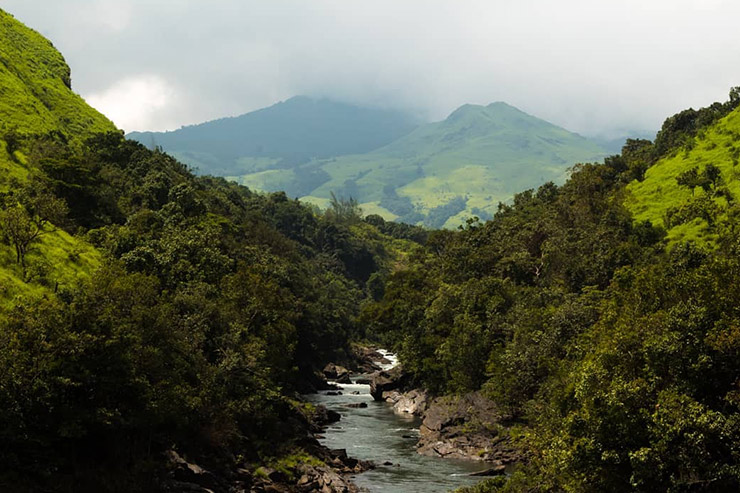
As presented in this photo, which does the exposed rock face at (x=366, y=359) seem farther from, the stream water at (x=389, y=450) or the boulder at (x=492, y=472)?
the boulder at (x=492, y=472)

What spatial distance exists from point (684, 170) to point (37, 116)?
102819 mm

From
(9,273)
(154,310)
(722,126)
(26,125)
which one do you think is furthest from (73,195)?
(722,126)

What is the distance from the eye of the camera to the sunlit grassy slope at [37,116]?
2333 inches

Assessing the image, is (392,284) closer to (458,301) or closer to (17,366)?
(458,301)

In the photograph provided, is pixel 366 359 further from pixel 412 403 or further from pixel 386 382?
pixel 412 403

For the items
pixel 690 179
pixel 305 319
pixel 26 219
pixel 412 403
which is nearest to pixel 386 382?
pixel 412 403

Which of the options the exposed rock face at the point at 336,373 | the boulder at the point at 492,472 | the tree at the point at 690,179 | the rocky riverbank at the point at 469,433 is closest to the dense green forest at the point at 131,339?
the rocky riverbank at the point at 469,433

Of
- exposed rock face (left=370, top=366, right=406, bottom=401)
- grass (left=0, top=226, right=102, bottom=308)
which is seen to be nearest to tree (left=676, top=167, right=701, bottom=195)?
exposed rock face (left=370, top=366, right=406, bottom=401)

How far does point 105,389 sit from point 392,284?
3783 inches

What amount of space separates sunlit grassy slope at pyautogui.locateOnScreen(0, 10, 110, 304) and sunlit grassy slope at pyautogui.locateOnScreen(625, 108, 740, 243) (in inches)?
2812

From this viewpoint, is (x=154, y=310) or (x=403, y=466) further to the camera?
(x=403, y=466)

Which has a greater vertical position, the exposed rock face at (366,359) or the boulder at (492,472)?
the boulder at (492,472)

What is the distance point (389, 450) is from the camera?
69.5 metres

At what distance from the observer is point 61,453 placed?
4109 centimetres
